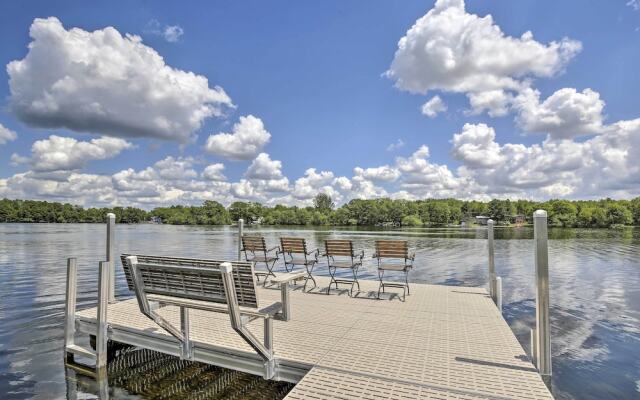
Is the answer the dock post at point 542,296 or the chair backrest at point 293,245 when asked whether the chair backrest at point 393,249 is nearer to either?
the chair backrest at point 293,245

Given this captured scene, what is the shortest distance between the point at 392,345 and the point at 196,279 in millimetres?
2562

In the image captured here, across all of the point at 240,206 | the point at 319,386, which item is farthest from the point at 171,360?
the point at 240,206

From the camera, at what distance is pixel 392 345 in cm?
488

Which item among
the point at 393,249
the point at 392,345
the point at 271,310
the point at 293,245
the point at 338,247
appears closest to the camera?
the point at 271,310

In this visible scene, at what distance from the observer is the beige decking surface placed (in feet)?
12.0

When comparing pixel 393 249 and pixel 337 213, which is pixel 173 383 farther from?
pixel 337 213

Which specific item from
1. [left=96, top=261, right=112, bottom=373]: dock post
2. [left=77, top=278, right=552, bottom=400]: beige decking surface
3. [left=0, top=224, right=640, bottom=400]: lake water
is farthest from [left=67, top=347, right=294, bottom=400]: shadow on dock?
[left=77, top=278, right=552, bottom=400]: beige decking surface

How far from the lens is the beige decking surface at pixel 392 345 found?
144 inches

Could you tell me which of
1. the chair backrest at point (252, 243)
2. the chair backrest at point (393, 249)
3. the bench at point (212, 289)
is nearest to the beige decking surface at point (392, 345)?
the bench at point (212, 289)

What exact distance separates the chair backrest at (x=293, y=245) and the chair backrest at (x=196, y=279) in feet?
16.4

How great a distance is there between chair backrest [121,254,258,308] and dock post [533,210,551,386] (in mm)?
3198

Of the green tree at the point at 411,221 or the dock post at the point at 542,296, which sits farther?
the green tree at the point at 411,221

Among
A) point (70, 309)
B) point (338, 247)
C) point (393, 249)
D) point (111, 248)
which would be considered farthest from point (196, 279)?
point (393, 249)

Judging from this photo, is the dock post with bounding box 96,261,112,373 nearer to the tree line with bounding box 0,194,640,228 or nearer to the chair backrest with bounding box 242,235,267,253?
the chair backrest with bounding box 242,235,267,253
